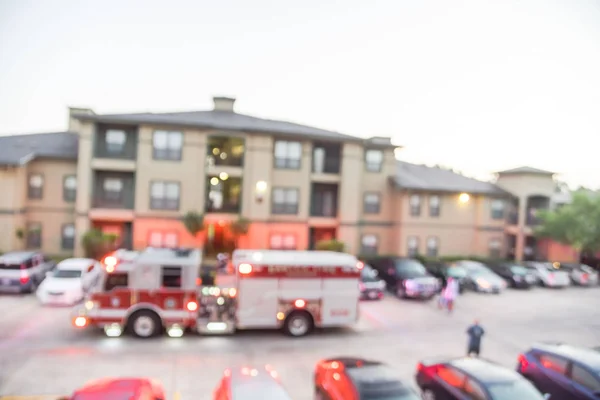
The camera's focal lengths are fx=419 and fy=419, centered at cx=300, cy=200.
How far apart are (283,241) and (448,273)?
1029 cm

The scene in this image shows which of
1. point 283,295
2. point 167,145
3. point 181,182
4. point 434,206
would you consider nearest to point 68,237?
point 181,182

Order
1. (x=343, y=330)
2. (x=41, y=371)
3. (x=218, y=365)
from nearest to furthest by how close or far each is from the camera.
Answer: (x=41, y=371) < (x=218, y=365) < (x=343, y=330)

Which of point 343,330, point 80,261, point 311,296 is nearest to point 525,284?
point 343,330

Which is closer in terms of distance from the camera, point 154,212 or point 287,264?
point 287,264

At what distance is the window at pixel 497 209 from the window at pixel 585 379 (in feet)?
82.6

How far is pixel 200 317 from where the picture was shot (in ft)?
44.8

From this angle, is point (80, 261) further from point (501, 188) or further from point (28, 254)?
point (501, 188)

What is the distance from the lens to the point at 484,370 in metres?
8.48

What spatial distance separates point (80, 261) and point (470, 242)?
26.8 meters

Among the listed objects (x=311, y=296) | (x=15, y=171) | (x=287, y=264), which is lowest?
(x=311, y=296)

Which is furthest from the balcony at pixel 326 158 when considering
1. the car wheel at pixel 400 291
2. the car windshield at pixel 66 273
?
the car windshield at pixel 66 273

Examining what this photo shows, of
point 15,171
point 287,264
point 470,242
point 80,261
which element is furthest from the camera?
point 470,242

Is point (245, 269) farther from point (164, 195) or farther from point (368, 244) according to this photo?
point (368, 244)

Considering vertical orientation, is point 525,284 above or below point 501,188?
below
